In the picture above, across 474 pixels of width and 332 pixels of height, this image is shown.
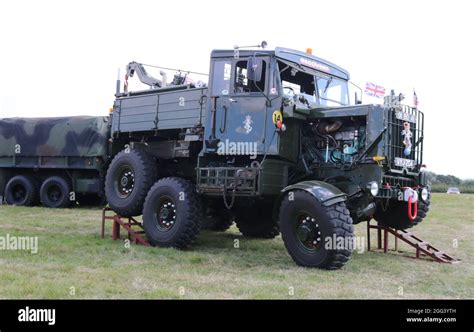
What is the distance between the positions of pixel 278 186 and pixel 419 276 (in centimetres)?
234

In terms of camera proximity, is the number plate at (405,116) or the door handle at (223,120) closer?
the number plate at (405,116)

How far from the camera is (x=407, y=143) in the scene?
8109 millimetres

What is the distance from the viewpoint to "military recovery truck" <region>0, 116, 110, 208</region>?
Answer: 1669 centimetres

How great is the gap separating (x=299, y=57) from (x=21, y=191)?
12852 mm

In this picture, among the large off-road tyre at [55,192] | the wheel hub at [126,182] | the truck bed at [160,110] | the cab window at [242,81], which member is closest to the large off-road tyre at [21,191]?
the large off-road tyre at [55,192]

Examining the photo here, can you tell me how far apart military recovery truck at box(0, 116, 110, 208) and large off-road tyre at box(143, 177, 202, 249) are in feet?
23.1

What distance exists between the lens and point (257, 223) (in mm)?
10961

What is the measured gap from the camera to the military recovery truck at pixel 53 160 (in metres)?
16.7

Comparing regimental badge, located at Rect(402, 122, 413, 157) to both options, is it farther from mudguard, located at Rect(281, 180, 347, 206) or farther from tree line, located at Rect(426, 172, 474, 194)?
tree line, located at Rect(426, 172, 474, 194)

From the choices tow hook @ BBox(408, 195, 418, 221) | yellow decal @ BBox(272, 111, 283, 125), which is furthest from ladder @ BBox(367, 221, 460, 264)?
yellow decal @ BBox(272, 111, 283, 125)

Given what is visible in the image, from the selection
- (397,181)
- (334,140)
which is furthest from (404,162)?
(334,140)

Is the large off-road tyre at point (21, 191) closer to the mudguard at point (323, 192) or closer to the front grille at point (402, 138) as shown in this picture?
the mudguard at point (323, 192)

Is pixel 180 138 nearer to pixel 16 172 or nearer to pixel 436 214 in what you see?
pixel 436 214
